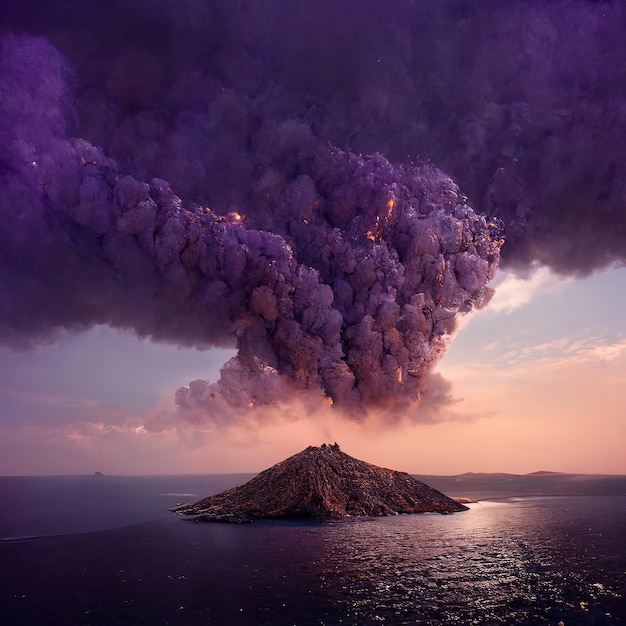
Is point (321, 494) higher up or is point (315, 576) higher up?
point (321, 494)

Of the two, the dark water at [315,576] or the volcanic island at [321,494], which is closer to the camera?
the dark water at [315,576]

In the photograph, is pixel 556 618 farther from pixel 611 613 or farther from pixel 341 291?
pixel 341 291

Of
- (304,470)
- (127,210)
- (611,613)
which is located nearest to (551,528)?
(304,470)

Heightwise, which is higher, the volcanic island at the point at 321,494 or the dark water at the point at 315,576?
the volcanic island at the point at 321,494

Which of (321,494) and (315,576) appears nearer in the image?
(315,576)
